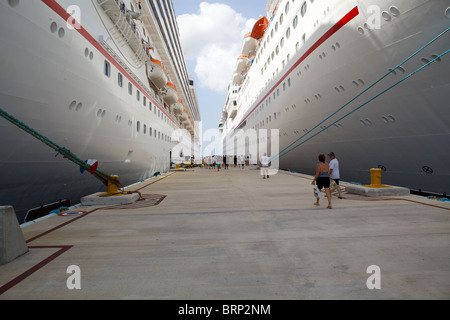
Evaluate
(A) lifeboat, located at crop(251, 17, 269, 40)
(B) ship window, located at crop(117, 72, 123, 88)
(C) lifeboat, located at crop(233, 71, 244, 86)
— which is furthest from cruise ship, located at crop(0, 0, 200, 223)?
(C) lifeboat, located at crop(233, 71, 244, 86)

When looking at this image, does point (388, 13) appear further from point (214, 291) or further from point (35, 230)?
point (35, 230)

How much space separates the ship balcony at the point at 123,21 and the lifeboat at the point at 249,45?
17351mm

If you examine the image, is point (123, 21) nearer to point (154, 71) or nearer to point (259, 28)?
point (154, 71)

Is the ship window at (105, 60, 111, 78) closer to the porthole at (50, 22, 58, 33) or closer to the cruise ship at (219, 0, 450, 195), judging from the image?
the porthole at (50, 22, 58, 33)

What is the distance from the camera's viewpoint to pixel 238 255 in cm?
327

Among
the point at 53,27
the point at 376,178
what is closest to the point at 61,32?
the point at 53,27

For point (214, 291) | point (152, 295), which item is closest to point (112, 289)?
point (152, 295)

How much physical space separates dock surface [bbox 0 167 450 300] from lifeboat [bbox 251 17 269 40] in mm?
23058

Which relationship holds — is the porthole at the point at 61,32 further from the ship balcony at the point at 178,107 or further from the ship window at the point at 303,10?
the ship balcony at the point at 178,107

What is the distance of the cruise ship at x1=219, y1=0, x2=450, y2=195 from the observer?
641 cm

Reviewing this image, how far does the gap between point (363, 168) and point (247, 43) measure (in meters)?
22.3

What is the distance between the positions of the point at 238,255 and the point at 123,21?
34.0ft

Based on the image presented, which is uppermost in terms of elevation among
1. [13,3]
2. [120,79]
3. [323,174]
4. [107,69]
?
[120,79]

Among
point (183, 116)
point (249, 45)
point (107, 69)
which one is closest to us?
point (107, 69)
